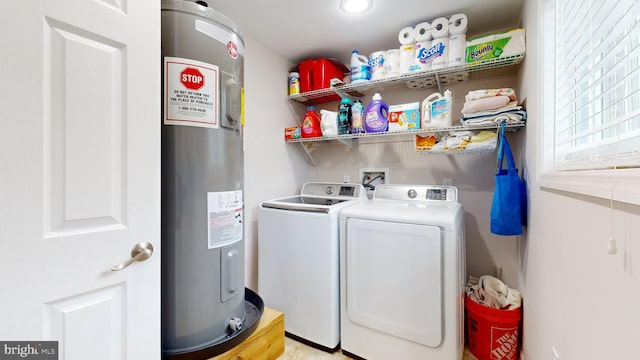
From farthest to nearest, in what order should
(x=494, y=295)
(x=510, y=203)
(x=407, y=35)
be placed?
1. (x=407, y=35)
2. (x=494, y=295)
3. (x=510, y=203)

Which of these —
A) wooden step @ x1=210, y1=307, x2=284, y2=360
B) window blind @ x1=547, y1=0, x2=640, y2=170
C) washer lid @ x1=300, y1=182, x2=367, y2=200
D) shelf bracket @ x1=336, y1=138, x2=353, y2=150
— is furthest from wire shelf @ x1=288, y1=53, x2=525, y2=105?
wooden step @ x1=210, y1=307, x2=284, y2=360

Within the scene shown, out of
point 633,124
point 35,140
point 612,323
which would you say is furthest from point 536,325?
point 35,140

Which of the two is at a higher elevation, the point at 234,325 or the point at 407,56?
the point at 407,56

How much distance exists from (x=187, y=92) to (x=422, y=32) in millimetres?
1739

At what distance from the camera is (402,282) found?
155 cm

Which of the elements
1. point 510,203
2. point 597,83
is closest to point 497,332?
point 510,203

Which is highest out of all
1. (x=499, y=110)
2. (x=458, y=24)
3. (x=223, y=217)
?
(x=458, y=24)

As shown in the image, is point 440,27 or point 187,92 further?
point 440,27

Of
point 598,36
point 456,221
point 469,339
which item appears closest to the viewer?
point 598,36

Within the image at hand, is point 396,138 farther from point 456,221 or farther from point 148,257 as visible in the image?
point 148,257

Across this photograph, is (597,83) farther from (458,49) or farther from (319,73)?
(319,73)

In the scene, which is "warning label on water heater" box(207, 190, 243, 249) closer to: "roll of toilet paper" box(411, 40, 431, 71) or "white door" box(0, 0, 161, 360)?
"white door" box(0, 0, 161, 360)

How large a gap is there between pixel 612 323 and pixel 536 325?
849mm

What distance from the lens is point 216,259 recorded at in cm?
101
